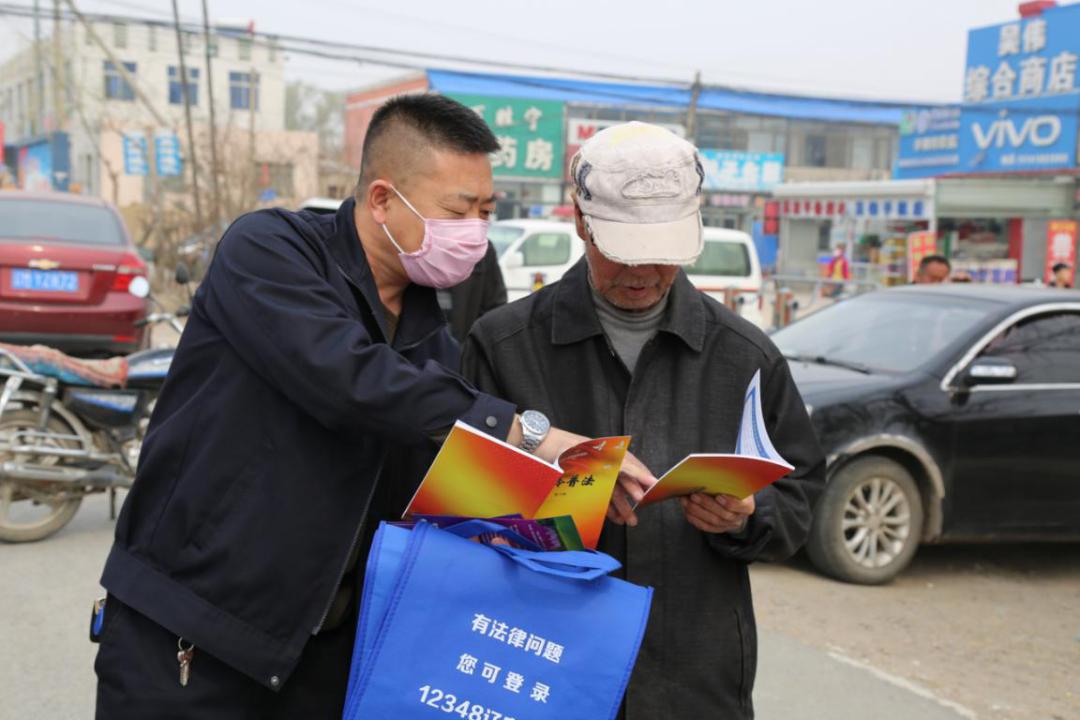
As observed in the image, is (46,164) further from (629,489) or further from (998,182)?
(629,489)

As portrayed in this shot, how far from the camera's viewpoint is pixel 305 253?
6.98ft

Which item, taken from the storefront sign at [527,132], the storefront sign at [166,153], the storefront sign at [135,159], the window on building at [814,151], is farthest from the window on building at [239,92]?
the storefront sign at [166,153]

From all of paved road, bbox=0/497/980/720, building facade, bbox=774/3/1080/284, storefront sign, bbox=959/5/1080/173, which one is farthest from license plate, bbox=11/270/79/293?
storefront sign, bbox=959/5/1080/173

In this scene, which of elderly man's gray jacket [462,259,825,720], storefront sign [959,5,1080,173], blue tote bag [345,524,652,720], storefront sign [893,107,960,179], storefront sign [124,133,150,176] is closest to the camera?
blue tote bag [345,524,652,720]

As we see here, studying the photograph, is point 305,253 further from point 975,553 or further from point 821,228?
point 821,228

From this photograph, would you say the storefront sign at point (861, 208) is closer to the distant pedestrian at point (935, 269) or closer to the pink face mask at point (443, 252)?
the distant pedestrian at point (935, 269)

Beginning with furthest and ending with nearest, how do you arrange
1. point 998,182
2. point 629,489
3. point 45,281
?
point 998,182 → point 45,281 → point 629,489

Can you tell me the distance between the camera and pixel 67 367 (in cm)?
621

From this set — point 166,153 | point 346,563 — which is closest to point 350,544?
point 346,563

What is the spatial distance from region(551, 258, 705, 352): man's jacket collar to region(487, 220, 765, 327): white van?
11.8 m

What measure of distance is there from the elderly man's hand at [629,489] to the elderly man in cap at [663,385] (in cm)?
12

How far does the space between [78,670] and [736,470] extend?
363 cm

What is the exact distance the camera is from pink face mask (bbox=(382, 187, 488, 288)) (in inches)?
89.0

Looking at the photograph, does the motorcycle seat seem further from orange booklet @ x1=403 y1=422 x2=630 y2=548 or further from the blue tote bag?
the blue tote bag
